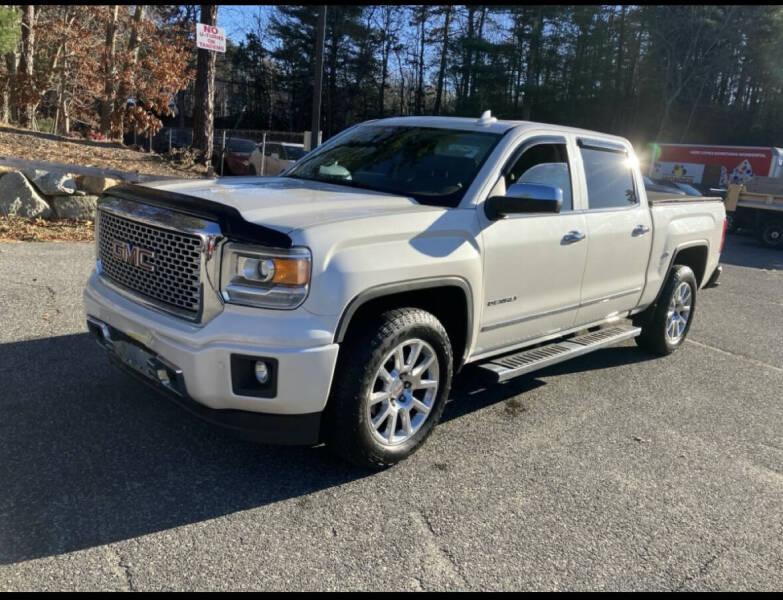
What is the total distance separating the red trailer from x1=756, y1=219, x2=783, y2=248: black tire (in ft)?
22.5

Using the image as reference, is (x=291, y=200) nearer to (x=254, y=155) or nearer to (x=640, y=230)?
(x=640, y=230)

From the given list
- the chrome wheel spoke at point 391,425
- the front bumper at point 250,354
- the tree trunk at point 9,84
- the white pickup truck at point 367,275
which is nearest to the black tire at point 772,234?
the white pickup truck at point 367,275

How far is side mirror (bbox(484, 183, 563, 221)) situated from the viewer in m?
3.86

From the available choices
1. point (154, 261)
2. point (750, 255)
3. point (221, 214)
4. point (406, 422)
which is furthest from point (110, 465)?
point (750, 255)

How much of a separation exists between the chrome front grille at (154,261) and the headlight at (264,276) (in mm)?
163

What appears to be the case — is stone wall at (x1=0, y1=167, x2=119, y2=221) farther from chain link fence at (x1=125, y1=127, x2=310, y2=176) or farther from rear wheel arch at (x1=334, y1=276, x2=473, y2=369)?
rear wheel arch at (x1=334, y1=276, x2=473, y2=369)

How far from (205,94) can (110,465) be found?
498 inches

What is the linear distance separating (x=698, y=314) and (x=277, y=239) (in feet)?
21.9

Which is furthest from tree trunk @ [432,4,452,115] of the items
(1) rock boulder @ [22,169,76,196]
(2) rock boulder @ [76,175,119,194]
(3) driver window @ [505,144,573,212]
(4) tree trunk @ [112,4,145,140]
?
(3) driver window @ [505,144,573,212]

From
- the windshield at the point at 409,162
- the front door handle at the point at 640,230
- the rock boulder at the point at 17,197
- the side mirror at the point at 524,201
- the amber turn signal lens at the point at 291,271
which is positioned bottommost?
the rock boulder at the point at 17,197

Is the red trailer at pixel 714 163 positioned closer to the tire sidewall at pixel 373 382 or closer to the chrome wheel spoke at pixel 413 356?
the tire sidewall at pixel 373 382

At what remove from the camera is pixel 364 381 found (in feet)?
10.9

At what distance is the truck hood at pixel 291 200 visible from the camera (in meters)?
3.28

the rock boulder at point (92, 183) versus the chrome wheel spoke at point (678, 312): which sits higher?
the rock boulder at point (92, 183)
